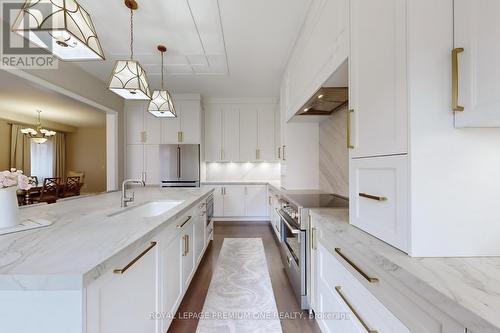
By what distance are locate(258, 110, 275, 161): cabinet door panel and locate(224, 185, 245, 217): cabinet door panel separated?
92 centimetres

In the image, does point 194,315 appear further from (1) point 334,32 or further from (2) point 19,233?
(1) point 334,32

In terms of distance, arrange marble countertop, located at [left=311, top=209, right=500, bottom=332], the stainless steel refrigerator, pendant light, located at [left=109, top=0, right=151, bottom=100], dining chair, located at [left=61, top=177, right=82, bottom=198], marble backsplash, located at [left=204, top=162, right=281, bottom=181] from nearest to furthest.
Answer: marble countertop, located at [left=311, top=209, right=500, bottom=332], pendant light, located at [left=109, top=0, right=151, bottom=100], the stainless steel refrigerator, dining chair, located at [left=61, top=177, right=82, bottom=198], marble backsplash, located at [left=204, top=162, right=281, bottom=181]

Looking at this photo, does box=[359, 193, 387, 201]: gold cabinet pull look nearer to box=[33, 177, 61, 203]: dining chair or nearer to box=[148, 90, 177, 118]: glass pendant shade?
box=[148, 90, 177, 118]: glass pendant shade

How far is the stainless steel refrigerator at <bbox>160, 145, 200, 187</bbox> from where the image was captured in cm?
468

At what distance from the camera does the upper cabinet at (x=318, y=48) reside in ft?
4.71

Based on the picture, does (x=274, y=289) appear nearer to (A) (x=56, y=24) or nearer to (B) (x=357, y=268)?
Result: (B) (x=357, y=268)

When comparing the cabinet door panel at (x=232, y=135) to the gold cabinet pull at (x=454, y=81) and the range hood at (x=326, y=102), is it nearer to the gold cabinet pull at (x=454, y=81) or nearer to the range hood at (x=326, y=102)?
the range hood at (x=326, y=102)

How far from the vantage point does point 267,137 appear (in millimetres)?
5148

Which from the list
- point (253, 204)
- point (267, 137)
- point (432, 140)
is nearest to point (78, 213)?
point (432, 140)

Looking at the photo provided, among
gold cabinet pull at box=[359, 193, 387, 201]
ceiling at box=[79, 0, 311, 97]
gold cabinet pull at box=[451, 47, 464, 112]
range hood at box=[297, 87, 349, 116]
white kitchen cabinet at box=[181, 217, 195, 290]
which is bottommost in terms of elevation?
white kitchen cabinet at box=[181, 217, 195, 290]

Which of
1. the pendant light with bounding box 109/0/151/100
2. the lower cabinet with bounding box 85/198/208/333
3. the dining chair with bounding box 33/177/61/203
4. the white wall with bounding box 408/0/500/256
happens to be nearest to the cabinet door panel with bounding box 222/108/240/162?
the pendant light with bounding box 109/0/151/100

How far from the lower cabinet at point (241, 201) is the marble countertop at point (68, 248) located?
340 centimetres

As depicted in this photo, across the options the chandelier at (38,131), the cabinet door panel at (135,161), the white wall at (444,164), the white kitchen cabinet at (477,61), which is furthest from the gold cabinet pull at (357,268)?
the chandelier at (38,131)

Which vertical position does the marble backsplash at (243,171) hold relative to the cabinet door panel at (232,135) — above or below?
below
